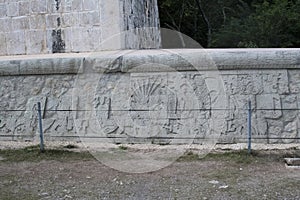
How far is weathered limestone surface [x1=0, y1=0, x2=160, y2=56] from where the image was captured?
6.80 m

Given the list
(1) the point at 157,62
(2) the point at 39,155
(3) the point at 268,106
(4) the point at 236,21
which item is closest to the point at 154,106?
(1) the point at 157,62

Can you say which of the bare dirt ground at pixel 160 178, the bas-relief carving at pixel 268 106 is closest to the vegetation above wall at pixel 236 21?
the bas-relief carving at pixel 268 106

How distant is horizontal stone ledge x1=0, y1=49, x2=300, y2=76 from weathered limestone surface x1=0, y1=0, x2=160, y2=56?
61cm

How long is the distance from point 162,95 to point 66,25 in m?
2.35

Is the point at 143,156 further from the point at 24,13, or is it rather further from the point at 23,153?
the point at 24,13

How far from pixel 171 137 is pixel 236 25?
12.0m

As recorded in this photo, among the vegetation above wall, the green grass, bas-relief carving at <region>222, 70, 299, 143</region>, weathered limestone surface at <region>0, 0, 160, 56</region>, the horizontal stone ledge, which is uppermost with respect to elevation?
the vegetation above wall

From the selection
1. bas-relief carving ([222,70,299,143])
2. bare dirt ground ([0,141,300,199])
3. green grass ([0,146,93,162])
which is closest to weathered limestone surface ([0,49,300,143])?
bas-relief carving ([222,70,299,143])

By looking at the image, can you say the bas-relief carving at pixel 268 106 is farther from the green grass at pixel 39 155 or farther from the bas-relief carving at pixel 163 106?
the green grass at pixel 39 155

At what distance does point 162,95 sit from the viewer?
582 cm

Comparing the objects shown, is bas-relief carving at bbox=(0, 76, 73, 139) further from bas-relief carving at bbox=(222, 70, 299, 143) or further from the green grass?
bas-relief carving at bbox=(222, 70, 299, 143)

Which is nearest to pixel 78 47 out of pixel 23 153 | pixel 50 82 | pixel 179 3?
pixel 50 82

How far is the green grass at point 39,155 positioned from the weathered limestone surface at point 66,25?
6.74ft

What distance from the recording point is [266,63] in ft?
18.1
